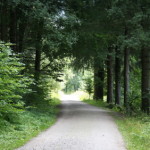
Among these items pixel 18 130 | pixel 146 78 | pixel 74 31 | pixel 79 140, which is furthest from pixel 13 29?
pixel 79 140

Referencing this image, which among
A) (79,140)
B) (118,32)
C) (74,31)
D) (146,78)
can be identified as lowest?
(79,140)

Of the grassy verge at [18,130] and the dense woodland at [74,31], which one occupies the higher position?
the dense woodland at [74,31]

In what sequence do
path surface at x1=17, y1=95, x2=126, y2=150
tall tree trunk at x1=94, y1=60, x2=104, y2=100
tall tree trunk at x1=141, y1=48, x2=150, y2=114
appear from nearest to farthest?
path surface at x1=17, y1=95, x2=126, y2=150
tall tree trunk at x1=141, y1=48, x2=150, y2=114
tall tree trunk at x1=94, y1=60, x2=104, y2=100

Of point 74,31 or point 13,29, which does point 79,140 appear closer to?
Result: point 74,31

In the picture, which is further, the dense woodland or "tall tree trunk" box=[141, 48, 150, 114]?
"tall tree trunk" box=[141, 48, 150, 114]

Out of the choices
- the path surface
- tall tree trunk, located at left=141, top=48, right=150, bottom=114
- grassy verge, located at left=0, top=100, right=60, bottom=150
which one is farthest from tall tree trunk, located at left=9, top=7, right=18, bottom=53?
tall tree trunk, located at left=141, top=48, right=150, bottom=114

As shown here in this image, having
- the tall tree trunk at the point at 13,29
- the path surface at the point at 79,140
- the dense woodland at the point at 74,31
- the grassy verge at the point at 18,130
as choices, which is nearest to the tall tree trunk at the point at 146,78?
the dense woodland at the point at 74,31

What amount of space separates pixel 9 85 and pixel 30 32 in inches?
412

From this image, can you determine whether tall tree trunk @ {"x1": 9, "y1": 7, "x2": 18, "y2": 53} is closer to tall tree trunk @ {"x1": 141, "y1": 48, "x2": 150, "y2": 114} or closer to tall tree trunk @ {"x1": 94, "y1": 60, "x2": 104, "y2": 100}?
tall tree trunk @ {"x1": 141, "y1": 48, "x2": 150, "y2": 114}

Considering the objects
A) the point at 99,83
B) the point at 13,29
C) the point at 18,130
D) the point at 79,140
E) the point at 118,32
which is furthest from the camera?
the point at 99,83

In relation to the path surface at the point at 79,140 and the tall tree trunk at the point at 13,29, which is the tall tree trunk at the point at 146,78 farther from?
the tall tree trunk at the point at 13,29

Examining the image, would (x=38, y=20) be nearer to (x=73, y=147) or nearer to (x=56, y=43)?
(x=56, y=43)

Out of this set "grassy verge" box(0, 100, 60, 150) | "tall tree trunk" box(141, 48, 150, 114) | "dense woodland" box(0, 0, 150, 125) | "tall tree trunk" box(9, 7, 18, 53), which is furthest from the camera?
"tall tree trunk" box(141, 48, 150, 114)

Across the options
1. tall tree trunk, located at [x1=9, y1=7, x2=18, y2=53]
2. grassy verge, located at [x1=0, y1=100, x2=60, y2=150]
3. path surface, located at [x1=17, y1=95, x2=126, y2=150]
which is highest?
tall tree trunk, located at [x1=9, y1=7, x2=18, y2=53]
